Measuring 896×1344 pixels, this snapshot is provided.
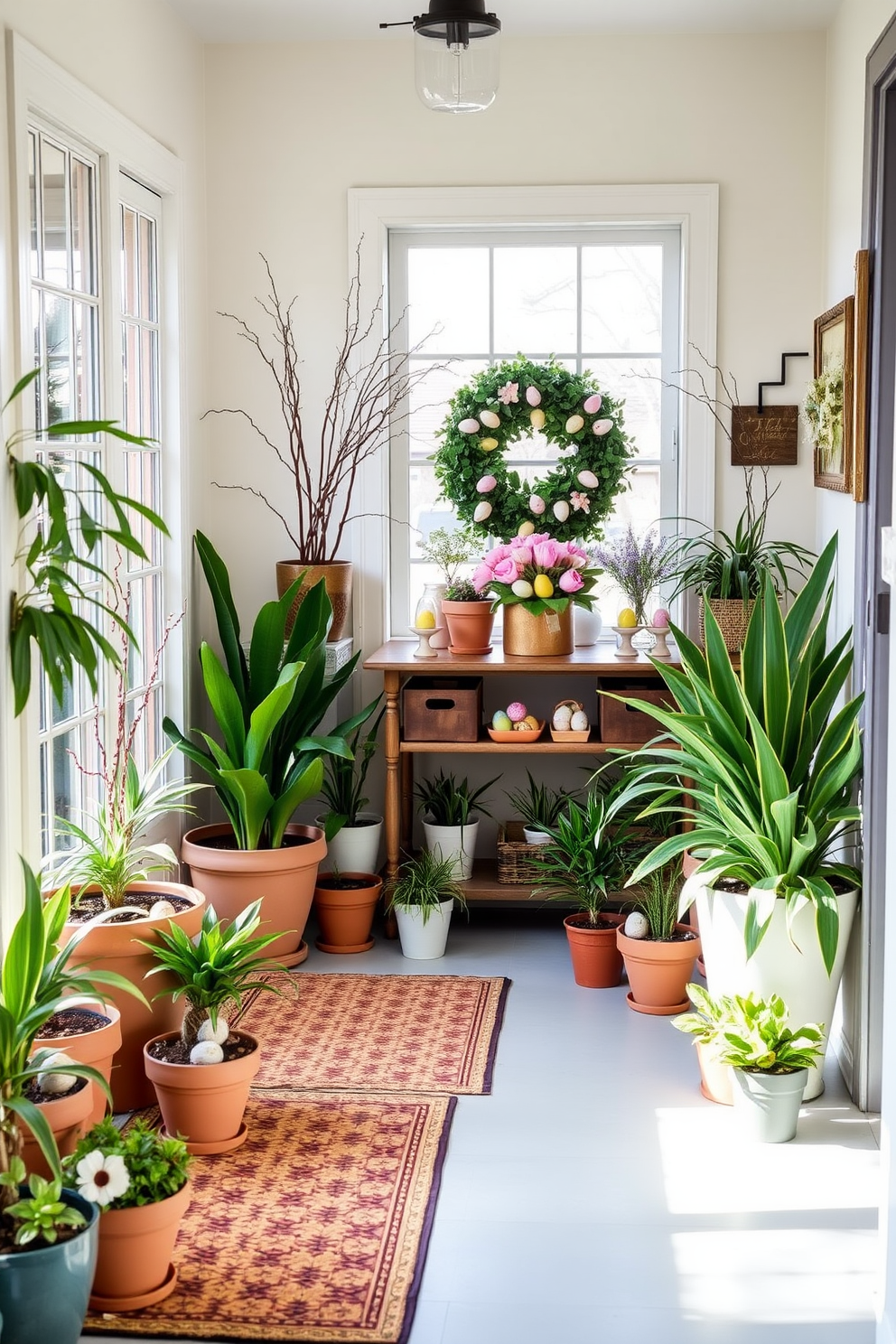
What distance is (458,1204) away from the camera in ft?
9.37

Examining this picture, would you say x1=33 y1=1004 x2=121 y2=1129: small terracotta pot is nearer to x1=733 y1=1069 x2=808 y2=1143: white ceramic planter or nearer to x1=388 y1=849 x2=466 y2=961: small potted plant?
x1=733 y1=1069 x2=808 y2=1143: white ceramic planter

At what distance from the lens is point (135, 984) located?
319 cm

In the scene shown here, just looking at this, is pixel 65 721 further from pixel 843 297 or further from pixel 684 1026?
pixel 843 297

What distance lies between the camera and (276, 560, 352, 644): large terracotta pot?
4.58m

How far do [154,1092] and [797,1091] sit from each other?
4.88ft

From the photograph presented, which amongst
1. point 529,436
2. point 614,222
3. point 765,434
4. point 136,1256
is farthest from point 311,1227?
point 614,222

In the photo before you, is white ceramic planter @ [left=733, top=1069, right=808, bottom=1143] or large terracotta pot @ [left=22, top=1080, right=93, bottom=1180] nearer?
large terracotta pot @ [left=22, top=1080, right=93, bottom=1180]

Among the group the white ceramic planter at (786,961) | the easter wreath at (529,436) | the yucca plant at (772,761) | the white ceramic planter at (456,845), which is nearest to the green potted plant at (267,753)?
the white ceramic planter at (456,845)

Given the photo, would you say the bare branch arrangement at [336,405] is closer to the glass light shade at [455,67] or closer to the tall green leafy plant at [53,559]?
the glass light shade at [455,67]

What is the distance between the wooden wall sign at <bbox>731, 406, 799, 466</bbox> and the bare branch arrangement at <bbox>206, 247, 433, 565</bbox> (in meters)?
1.14

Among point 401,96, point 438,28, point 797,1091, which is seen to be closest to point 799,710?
point 797,1091

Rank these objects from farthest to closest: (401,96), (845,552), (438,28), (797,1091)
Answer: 1. (401,96)
2. (845,552)
3. (438,28)
4. (797,1091)

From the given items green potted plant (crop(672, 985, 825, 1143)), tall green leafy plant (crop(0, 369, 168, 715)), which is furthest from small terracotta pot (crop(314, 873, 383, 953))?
tall green leafy plant (crop(0, 369, 168, 715))

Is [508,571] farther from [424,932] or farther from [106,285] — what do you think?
[106,285]
